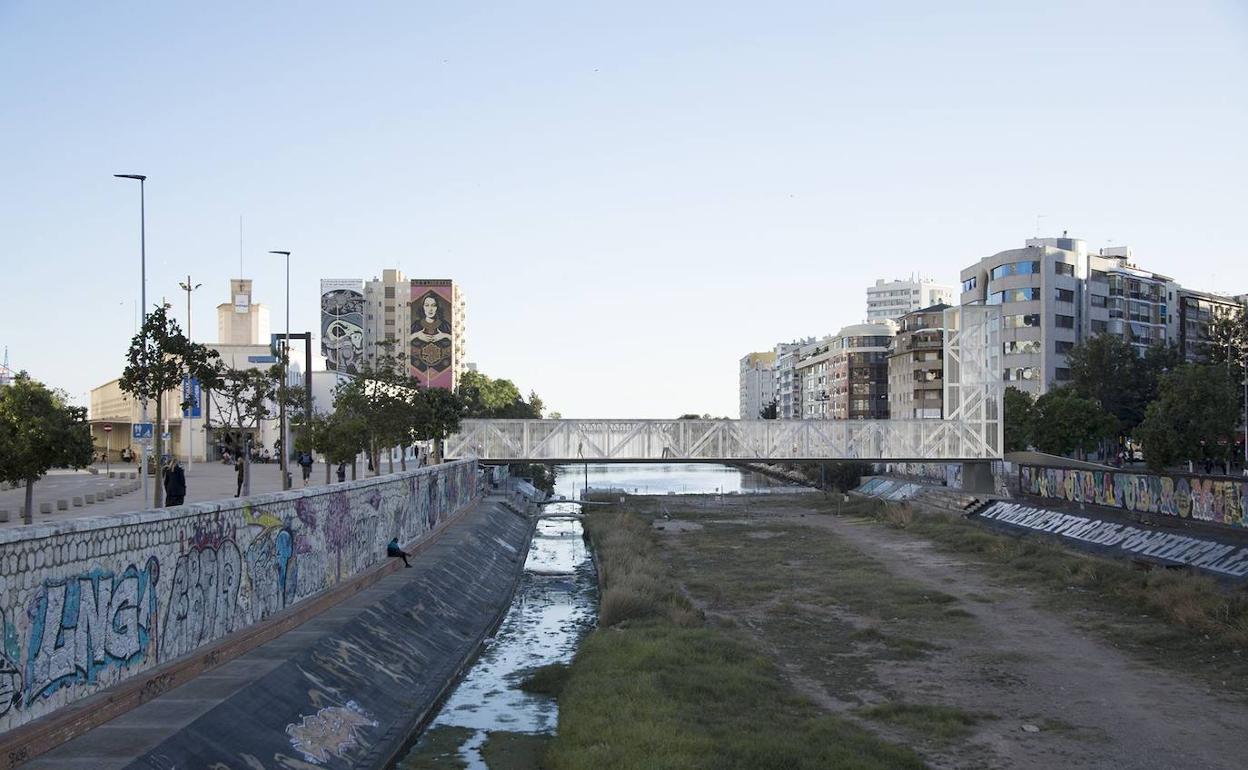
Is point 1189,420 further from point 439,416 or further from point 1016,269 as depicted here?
point 1016,269

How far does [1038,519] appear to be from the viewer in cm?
6906

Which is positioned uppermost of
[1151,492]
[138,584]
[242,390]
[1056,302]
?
[1056,302]

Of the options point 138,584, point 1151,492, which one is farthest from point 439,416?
point 138,584

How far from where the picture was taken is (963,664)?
32.1 m

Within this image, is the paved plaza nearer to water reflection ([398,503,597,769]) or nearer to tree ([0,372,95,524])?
tree ([0,372,95,524])

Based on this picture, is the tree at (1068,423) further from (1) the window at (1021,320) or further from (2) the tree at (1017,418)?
(1) the window at (1021,320)

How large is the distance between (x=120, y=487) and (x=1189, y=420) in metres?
66.0

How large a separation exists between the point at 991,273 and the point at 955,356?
2093 inches

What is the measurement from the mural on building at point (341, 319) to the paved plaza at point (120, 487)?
95.9 m

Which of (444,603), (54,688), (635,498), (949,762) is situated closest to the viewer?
(54,688)

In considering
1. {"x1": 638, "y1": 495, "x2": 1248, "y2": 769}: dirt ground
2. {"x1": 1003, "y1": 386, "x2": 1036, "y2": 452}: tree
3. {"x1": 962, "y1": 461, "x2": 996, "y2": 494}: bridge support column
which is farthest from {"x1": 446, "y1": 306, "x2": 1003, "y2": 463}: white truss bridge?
{"x1": 1003, "y1": 386, "x2": 1036, "y2": 452}: tree

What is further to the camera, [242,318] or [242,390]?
[242,318]

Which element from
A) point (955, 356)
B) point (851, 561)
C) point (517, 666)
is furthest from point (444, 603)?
point (955, 356)

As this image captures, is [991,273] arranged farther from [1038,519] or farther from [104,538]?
[104,538]
